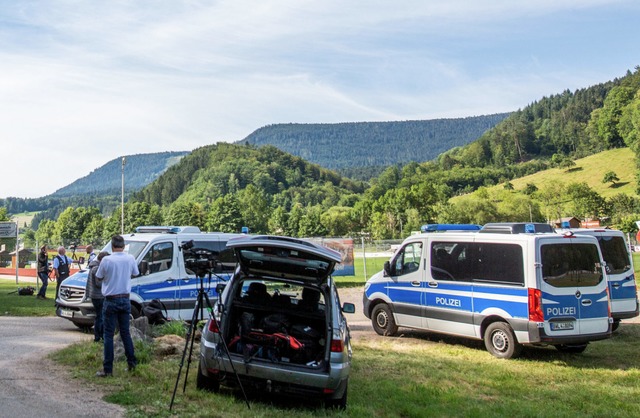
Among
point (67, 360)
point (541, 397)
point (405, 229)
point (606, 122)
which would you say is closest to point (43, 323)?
point (67, 360)

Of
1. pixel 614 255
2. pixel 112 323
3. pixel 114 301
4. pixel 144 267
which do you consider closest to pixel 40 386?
pixel 112 323

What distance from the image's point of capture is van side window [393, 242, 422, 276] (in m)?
13.8

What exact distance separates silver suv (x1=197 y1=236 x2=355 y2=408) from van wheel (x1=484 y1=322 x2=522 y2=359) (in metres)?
4.68

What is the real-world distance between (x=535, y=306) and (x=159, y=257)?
7657 millimetres

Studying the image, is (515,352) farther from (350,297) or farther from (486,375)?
(350,297)

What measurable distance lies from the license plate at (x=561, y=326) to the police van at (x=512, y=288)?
2 cm

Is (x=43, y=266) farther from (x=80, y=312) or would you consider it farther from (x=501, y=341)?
(x=501, y=341)

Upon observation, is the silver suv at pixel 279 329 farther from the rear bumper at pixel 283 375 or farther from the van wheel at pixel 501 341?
the van wheel at pixel 501 341

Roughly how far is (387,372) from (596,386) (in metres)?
3.13

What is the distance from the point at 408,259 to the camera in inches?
551

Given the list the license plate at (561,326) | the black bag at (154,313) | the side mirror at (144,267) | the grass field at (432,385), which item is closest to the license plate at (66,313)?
the side mirror at (144,267)

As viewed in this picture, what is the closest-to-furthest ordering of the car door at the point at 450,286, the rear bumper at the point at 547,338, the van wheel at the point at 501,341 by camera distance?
the rear bumper at the point at 547,338, the van wheel at the point at 501,341, the car door at the point at 450,286

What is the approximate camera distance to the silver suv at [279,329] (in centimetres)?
749

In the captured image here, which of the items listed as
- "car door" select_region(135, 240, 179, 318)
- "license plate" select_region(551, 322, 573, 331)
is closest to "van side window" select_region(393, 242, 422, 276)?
"license plate" select_region(551, 322, 573, 331)
